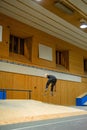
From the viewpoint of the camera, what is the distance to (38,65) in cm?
682

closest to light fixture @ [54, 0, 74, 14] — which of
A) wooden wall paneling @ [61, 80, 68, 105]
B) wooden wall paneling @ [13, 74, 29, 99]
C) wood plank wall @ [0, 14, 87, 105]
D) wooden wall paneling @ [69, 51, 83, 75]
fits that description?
wood plank wall @ [0, 14, 87, 105]

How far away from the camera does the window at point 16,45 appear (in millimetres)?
6496

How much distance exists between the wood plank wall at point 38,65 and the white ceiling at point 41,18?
0.22 meters

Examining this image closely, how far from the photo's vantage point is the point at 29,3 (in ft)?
16.3

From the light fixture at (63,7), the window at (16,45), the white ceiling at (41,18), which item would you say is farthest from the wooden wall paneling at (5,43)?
the light fixture at (63,7)

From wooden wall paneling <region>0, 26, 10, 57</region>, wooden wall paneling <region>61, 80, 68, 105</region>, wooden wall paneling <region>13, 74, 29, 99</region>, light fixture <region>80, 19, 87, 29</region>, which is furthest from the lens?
wooden wall paneling <region>61, 80, 68, 105</region>

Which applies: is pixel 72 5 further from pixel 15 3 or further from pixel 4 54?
pixel 4 54

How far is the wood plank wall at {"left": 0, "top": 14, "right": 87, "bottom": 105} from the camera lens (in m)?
5.76

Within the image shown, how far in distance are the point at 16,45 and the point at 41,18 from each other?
4.16 ft

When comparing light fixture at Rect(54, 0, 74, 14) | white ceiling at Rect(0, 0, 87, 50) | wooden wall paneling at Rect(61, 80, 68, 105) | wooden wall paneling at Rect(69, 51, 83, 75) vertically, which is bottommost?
wooden wall paneling at Rect(61, 80, 68, 105)

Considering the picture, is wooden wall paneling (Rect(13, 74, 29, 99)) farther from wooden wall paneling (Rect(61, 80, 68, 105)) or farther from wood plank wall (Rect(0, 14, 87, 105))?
wooden wall paneling (Rect(61, 80, 68, 105))

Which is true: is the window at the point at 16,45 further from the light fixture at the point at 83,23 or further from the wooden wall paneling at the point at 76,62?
the wooden wall paneling at the point at 76,62

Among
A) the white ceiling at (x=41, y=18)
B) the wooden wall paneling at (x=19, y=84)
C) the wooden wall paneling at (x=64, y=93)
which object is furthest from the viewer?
the wooden wall paneling at (x=64, y=93)

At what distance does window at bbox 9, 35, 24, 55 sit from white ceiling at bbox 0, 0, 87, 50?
2.12 feet
